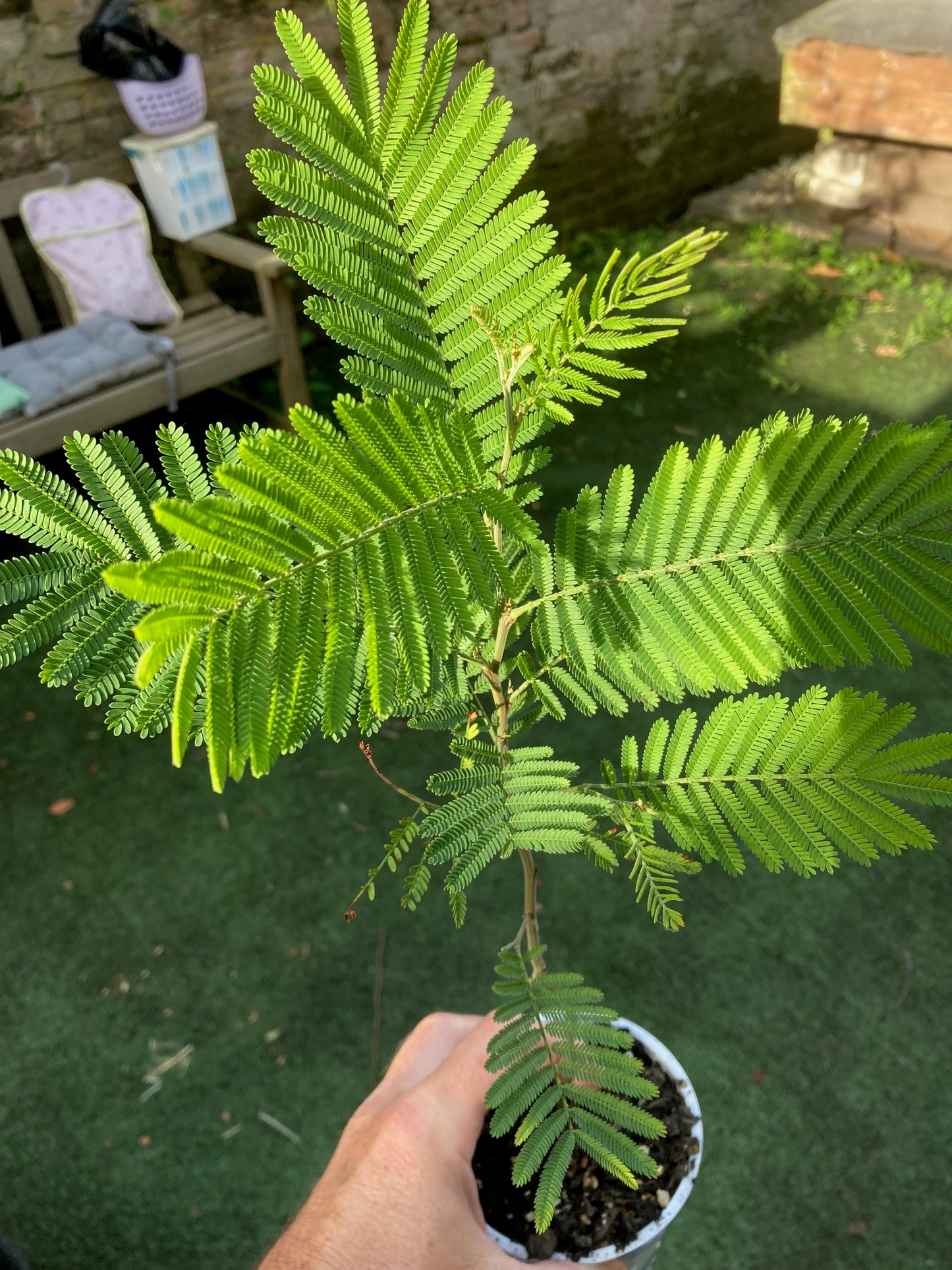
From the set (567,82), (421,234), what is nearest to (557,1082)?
(421,234)

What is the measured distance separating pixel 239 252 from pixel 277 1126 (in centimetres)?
296

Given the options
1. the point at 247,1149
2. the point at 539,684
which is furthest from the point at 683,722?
the point at 247,1149

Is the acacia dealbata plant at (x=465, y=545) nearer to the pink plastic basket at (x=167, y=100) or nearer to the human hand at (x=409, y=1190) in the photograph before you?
the human hand at (x=409, y=1190)

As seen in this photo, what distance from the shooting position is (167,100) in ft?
11.3

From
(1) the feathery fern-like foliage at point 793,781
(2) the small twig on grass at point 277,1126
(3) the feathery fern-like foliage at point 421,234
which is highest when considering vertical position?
(3) the feathery fern-like foliage at point 421,234

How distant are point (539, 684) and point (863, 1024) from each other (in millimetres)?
1547

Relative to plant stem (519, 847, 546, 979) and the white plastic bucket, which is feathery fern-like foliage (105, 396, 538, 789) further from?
the white plastic bucket

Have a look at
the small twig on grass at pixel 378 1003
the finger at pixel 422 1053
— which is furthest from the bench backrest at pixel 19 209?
the finger at pixel 422 1053

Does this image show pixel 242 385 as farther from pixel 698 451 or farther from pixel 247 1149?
pixel 698 451

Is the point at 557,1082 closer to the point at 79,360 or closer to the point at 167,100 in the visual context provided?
the point at 79,360

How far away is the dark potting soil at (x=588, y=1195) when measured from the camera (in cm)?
129

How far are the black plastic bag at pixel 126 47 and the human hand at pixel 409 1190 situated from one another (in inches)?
136

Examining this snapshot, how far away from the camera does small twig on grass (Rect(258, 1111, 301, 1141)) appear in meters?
2.00

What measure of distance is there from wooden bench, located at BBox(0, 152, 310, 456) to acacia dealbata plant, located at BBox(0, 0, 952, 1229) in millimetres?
2540
